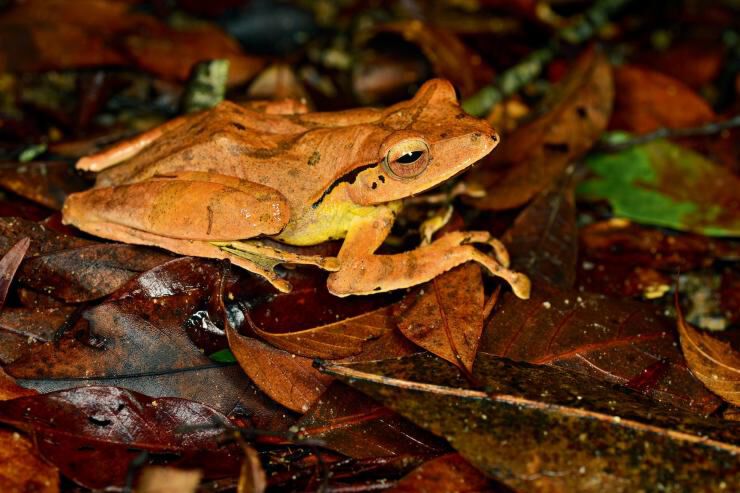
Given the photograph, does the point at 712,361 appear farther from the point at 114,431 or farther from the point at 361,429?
the point at 114,431

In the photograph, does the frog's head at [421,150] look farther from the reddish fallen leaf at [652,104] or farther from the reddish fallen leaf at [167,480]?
the reddish fallen leaf at [652,104]

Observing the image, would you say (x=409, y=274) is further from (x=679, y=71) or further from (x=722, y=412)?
(x=679, y=71)

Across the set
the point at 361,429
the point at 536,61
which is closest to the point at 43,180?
the point at 361,429

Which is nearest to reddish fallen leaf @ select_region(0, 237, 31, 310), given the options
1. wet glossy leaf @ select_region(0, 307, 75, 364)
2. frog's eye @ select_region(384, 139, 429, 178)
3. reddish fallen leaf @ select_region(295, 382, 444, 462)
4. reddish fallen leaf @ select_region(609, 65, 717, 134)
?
wet glossy leaf @ select_region(0, 307, 75, 364)

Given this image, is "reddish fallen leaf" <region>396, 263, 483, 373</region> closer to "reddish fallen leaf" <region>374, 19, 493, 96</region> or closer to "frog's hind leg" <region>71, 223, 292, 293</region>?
"frog's hind leg" <region>71, 223, 292, 293</region>

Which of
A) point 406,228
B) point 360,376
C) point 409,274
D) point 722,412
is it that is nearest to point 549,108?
point 406,228

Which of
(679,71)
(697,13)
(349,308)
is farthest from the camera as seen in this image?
(697,13)
